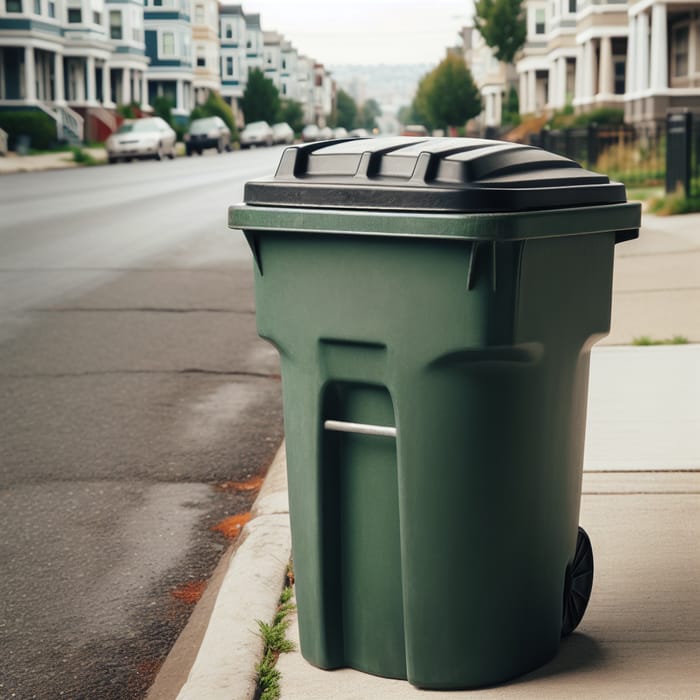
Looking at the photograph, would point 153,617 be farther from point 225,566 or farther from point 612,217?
point 612,217

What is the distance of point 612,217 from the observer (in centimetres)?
297

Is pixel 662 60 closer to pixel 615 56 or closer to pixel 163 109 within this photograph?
pixel 615 56

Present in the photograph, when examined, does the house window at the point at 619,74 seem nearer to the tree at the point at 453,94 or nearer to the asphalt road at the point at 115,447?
the tree at the point at 453,94

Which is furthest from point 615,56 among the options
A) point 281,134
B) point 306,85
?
point 306,85

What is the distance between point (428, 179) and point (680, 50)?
33.0m

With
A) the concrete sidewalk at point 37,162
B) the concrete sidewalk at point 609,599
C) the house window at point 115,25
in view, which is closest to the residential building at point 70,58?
the house window at point 115,25

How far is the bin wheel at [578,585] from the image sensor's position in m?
3.19

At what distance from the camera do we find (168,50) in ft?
237

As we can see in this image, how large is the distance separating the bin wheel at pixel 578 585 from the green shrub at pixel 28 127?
3751 cm

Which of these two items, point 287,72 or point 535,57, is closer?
point 535,57

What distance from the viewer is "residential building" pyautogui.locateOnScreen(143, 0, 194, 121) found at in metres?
71.0

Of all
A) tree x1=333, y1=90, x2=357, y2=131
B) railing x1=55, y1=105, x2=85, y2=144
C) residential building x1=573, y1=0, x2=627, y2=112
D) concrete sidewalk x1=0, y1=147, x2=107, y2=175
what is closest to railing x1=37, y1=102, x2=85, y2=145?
railing x1=55, y1=105, x2=85, y2=144

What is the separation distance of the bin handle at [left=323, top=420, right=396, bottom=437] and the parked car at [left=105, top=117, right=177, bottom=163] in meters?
36.7

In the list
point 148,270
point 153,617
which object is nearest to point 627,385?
point 153,617
